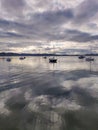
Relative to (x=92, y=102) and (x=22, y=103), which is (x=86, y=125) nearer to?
(x=92, y=102)

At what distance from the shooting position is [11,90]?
114 feet

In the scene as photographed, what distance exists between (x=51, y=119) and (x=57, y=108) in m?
4.15

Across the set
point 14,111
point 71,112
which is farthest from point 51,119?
point 14,111

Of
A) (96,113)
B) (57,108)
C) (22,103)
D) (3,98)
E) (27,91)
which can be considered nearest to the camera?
(96,113)

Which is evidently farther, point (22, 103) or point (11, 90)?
point (11, 90)

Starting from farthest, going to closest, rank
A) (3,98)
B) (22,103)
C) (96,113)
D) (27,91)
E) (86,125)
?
(27,91)
(3,98)
(22,103)
(96,113)
(86,125)

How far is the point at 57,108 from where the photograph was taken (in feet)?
80.7

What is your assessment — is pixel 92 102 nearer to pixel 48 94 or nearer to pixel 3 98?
pixel 48 94

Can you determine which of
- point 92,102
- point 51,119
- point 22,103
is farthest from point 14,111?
point 92,102

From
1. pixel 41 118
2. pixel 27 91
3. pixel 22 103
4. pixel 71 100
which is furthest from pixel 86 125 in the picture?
pixel 27 91

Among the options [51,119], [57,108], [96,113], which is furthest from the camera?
[57,108]

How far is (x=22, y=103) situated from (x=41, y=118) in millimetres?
6384

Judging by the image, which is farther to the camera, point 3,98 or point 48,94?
point 48,94

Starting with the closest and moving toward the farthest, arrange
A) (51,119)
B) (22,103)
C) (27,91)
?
(51,119)
(22,103)
(27,91)
